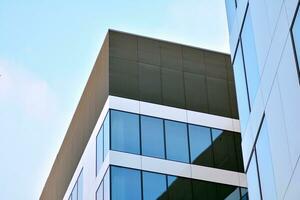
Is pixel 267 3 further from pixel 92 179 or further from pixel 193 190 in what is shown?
pixel 92 179

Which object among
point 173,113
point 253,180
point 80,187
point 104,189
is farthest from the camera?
point 80,187

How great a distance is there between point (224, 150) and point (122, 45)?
778 centimetres

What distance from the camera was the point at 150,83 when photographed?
40.3 metres

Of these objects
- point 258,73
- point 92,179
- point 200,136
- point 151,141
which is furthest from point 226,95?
point 258,73

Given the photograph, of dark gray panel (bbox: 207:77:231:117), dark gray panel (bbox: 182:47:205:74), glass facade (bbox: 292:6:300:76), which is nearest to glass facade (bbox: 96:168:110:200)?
dark gray panel (bbox: 207:77:231:117)

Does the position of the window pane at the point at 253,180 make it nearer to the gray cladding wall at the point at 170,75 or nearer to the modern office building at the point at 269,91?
the modern office building at the point at 269,91

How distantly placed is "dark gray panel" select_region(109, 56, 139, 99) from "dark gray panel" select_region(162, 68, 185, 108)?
164 centimetres

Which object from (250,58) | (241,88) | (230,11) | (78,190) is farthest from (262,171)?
(78,190)

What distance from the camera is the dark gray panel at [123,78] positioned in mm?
39344

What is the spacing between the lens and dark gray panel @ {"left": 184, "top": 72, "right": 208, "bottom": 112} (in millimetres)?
40812

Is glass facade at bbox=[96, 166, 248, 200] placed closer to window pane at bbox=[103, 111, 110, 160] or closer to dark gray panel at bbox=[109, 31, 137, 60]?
window pane at bbox=[103, 111, 110, 160]

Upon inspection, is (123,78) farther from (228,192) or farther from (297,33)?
(297,33)

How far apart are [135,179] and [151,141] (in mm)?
2433

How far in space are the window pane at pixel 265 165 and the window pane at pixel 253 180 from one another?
58cm
